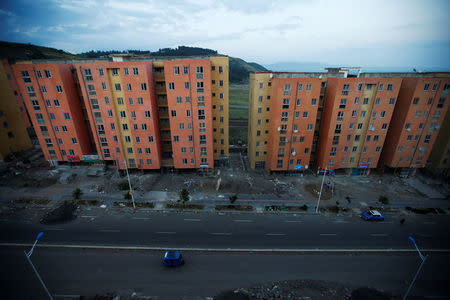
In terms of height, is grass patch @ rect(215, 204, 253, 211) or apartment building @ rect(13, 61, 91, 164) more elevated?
apartment building @ rect(13, 61, 91, 164)

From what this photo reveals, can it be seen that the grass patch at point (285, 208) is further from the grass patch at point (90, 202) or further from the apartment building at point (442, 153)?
the apartment building at point (442, 153)

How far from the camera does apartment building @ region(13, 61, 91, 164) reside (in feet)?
133

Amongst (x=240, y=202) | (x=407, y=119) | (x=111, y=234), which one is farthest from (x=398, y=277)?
(x=111, y=234)

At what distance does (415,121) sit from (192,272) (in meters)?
55.0

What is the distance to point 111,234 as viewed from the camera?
29.4 m

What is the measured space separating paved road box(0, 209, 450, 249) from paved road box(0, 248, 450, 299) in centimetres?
202

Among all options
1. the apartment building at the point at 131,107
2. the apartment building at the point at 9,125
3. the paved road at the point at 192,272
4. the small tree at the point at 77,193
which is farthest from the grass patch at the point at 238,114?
the paved road at the point at 192,272

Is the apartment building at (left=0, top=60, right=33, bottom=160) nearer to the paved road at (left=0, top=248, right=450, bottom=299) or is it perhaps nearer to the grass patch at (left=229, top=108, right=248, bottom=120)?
the paved road at (left=0, top=248, right=450, bottom=299)

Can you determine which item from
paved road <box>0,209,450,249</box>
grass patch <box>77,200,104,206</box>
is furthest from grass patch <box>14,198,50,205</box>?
grass patch <box>77,200,104,206</box>

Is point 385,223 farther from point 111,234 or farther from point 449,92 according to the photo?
point 111,234

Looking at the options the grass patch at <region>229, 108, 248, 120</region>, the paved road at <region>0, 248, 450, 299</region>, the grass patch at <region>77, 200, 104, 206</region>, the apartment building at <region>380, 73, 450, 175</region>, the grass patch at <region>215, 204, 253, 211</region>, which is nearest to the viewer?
the paved road at <region>0, 248, 450, 299</region>

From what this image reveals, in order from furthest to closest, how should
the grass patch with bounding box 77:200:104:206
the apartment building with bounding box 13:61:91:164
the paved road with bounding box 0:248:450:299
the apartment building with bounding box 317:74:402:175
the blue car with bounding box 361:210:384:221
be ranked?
the apartment building with bounding box 13:61:91:164, the apartment building with bounding box 317:74:402:175, the grass patch with bounding box 77:200:104:206, the blue car with bounding box 361:210:384:221, the paved road with bounding box 0:248:450:299

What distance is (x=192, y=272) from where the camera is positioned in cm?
2388

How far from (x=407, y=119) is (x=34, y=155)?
96.8m
